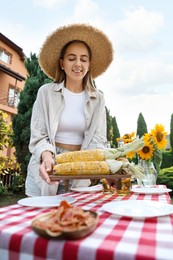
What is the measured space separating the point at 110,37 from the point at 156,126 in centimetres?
102

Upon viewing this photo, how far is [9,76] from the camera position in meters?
17.3

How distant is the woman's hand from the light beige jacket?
0.64 ft

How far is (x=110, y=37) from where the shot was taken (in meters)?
2.45

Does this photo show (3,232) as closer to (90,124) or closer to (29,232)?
(29,232)

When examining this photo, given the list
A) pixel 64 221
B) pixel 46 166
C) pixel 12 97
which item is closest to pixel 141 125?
pixel 12 97

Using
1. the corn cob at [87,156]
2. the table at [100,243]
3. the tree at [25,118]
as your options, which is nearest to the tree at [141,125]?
the tree at [25,118]

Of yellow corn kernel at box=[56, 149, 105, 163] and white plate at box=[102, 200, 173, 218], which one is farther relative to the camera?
yellow corn kernel at box=[56, 149, 105, 163]

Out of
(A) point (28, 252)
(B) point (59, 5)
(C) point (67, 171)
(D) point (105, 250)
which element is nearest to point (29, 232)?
(A) point (28, 252)

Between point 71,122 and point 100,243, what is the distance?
1449 millimetres

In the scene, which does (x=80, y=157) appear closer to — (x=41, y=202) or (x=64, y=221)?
(x=41, y=202)

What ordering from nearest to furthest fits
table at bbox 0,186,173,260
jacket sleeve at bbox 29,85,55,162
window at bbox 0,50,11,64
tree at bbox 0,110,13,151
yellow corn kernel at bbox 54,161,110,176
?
1. table at bbox 0,186,173,260
2. yellow corn kernel at bbox 54,161,110,176
3. jacket sleeve at bbox 29,85,55,162
4. tree at bbox 0,110,13,151
5. window at bbox 0,50,11,64

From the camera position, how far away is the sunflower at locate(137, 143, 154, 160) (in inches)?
85.6

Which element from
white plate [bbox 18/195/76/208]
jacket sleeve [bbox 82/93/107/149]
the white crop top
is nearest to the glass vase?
jacket sleeve [bbox 82/93/107/149]

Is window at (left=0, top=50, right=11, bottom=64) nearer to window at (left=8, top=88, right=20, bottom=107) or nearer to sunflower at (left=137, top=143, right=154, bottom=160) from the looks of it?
window at (left=8, top=88, right=20, bottom=107)
